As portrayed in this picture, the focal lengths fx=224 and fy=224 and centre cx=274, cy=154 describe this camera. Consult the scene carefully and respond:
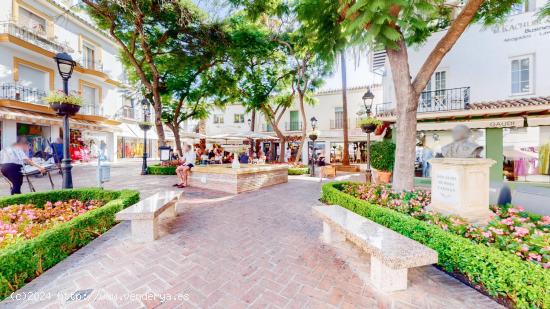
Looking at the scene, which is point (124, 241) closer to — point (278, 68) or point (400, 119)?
point (400, 119)

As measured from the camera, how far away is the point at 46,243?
2891 millimetres

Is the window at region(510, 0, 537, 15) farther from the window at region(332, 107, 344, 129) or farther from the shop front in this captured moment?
the window at region(332, 107, 344, 129)

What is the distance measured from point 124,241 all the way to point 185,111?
14952 mm

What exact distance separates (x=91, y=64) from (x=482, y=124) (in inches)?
1018

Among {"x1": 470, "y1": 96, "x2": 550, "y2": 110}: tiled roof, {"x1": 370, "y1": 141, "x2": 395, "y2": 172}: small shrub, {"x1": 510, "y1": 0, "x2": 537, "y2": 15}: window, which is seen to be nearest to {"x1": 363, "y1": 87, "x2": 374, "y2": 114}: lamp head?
{"x1": 370, "y1": 141, "x2": 395, "y2": 172}: small shrub

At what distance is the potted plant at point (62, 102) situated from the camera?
16.4 ft

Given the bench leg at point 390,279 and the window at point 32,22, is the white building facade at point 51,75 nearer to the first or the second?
the window at point 32,22

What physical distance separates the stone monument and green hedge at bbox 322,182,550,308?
0.93 metres

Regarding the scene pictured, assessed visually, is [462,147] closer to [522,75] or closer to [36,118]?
[522,75]

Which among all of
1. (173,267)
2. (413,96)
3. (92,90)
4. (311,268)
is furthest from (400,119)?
(92,90)

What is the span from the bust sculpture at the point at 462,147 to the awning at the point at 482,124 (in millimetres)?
6174

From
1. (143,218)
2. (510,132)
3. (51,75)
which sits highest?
(51,75)

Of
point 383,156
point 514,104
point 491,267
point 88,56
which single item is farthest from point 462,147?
point 88,56

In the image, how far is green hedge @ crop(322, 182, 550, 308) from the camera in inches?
80.8
